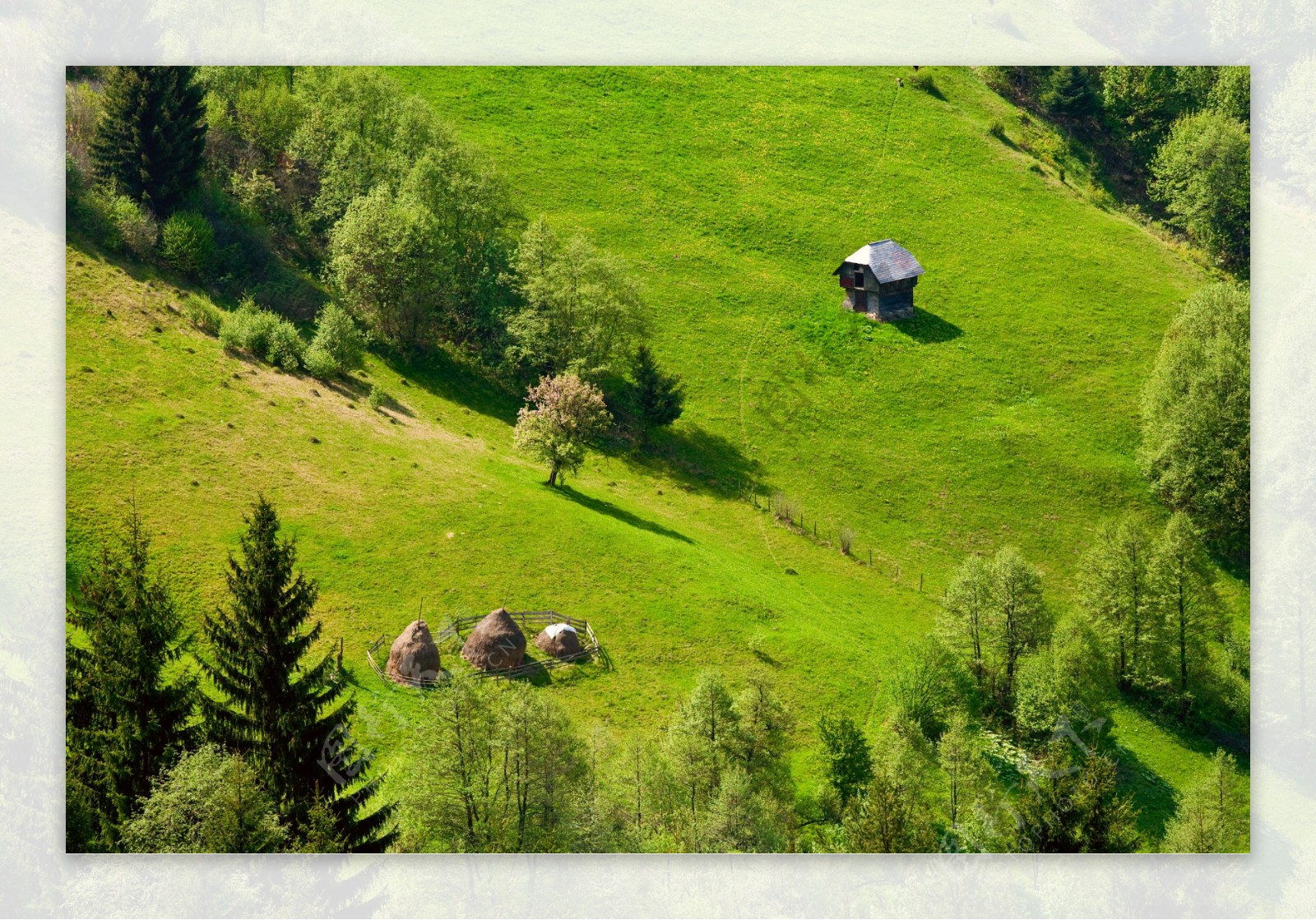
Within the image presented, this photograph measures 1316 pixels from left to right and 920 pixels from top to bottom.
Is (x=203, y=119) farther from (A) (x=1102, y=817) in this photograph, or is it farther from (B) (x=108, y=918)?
(A) (x=1102, y=817)

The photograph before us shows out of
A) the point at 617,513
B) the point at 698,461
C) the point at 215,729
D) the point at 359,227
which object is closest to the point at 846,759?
the point at 215,729

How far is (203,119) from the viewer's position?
60281mm

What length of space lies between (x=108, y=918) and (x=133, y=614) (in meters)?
6.69

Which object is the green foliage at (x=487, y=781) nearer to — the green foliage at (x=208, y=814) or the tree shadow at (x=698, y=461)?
the green foliage at (x=208, y=814)

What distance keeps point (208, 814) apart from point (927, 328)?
147ft

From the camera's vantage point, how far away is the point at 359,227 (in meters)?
60.6

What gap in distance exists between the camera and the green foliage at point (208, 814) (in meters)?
29.6

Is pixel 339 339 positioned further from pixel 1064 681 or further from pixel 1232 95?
pixel 1232 95

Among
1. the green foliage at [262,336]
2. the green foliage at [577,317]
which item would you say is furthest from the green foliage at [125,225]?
the green foliage at [577,317]

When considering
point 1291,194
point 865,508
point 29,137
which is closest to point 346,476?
point 29,137

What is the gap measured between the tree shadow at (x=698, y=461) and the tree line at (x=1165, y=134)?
75.2ft

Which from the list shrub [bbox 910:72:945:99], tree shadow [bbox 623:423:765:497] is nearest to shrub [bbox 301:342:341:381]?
tree shadow [bbox 623:423:765:497]

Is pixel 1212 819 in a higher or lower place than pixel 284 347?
lower

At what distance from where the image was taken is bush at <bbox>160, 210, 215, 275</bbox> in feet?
181
